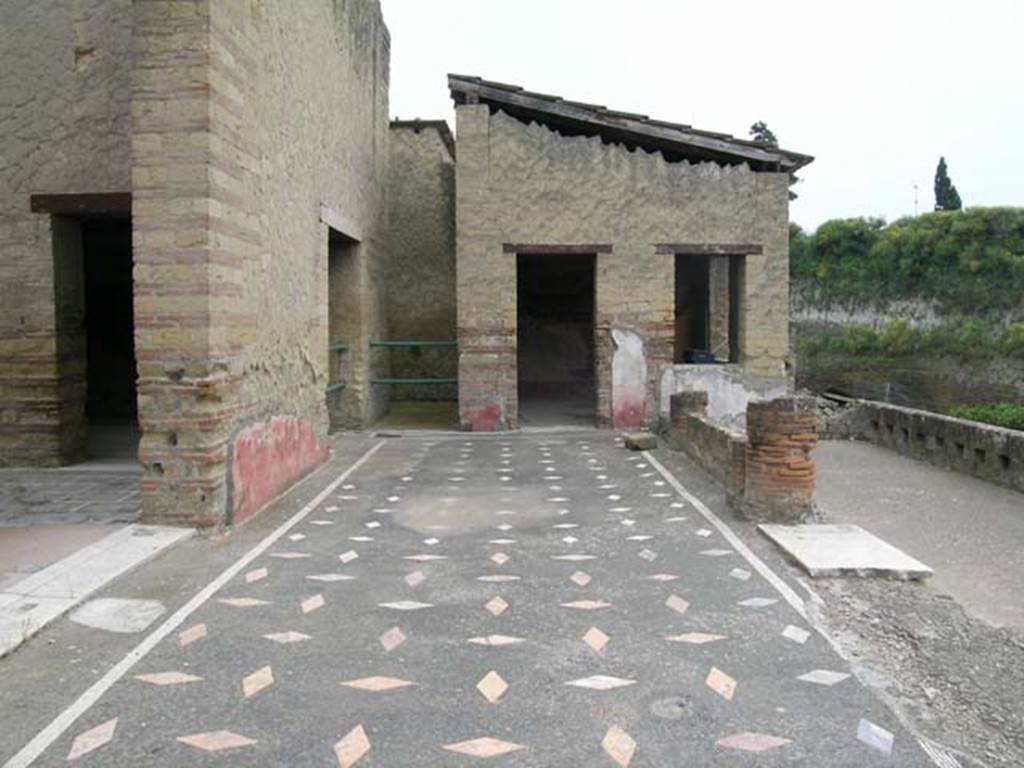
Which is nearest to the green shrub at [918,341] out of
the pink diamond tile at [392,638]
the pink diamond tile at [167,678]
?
the pink diamond tile at [392,638]

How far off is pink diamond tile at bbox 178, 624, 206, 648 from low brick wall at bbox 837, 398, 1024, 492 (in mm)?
7737

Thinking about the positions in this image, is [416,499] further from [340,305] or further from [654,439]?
[340,305]

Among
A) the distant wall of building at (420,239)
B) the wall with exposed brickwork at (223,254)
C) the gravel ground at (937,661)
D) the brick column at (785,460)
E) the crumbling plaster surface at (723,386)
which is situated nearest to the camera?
the gravel ground at (937,661)

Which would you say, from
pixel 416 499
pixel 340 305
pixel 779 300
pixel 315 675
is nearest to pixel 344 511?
pixel 416 499

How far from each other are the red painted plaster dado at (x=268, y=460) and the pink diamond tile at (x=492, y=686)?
348 cm

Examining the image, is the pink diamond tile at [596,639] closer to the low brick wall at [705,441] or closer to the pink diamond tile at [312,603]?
the pink diamond tile at [312,603]

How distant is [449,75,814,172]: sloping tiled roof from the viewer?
12.3m

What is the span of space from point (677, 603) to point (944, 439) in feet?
22.0

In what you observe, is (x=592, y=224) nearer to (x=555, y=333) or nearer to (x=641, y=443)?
(x=641, y=443)

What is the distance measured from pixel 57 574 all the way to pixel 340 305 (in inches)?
312

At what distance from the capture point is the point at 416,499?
775 cm

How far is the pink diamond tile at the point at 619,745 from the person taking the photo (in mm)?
3032

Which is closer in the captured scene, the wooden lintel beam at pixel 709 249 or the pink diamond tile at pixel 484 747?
the pink diamond tile at pixel 484 747

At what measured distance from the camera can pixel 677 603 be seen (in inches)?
186
